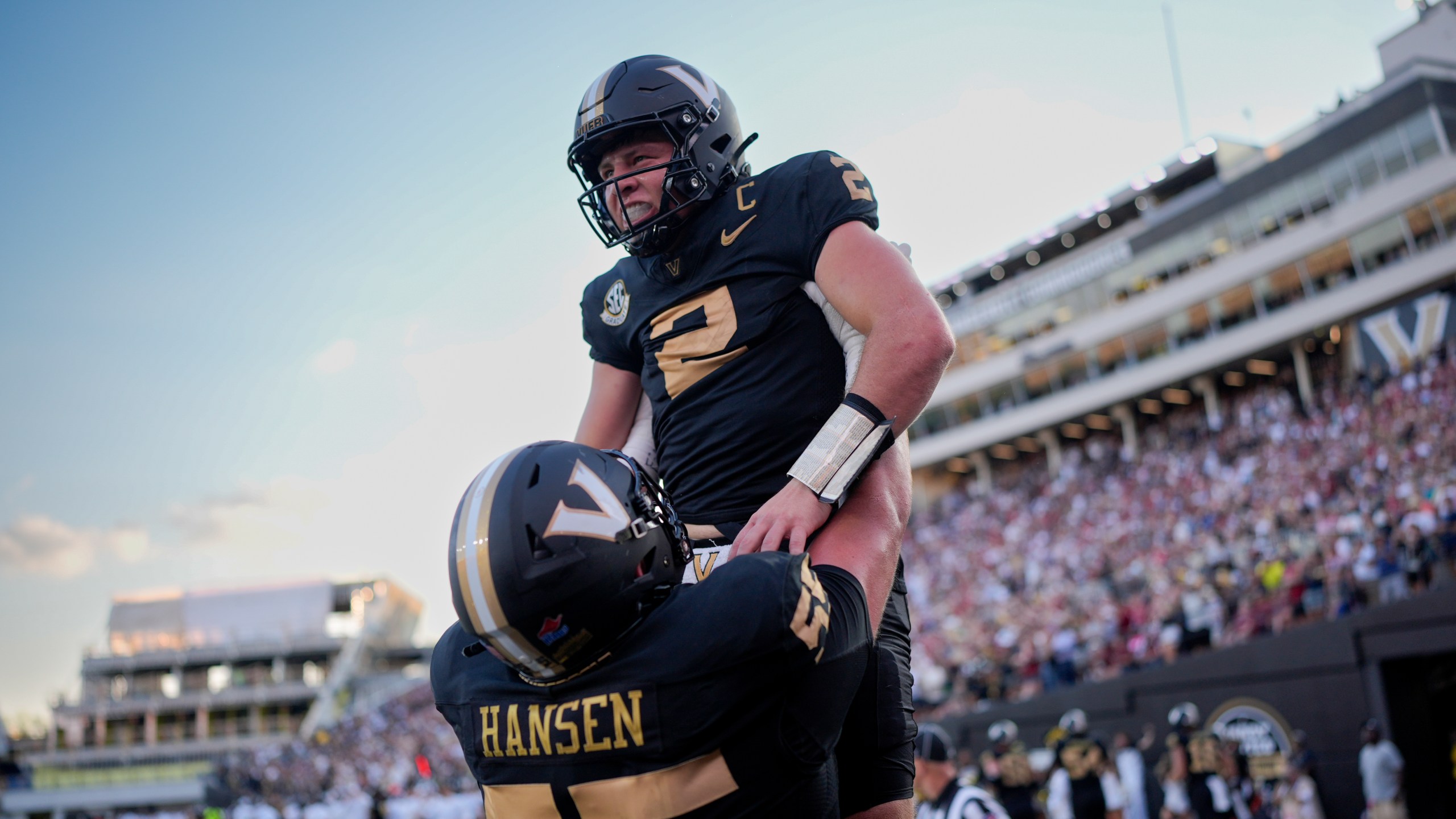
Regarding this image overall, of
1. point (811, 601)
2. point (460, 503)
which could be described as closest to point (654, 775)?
point (811, 601)

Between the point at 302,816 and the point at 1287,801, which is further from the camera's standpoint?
the point at 302,816

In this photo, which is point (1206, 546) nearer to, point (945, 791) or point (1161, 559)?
point (1161, 559)

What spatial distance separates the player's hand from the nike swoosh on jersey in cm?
66

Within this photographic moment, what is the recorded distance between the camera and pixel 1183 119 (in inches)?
1754

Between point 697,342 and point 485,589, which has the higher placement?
point 697,342

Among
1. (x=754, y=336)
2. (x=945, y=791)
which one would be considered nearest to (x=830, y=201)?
(x=754, y=336)

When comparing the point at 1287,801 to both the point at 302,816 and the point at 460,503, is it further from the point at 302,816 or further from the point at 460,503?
the point at 302,816

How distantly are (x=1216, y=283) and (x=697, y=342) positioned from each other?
122ft

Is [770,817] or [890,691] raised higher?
[890,691]

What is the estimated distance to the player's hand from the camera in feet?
6.75

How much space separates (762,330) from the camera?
239cm

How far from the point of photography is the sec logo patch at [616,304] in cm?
278

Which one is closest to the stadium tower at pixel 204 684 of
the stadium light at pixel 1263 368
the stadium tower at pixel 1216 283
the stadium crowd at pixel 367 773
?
the stadium crowd at pixel 367 773

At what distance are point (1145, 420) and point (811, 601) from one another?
133 feet
